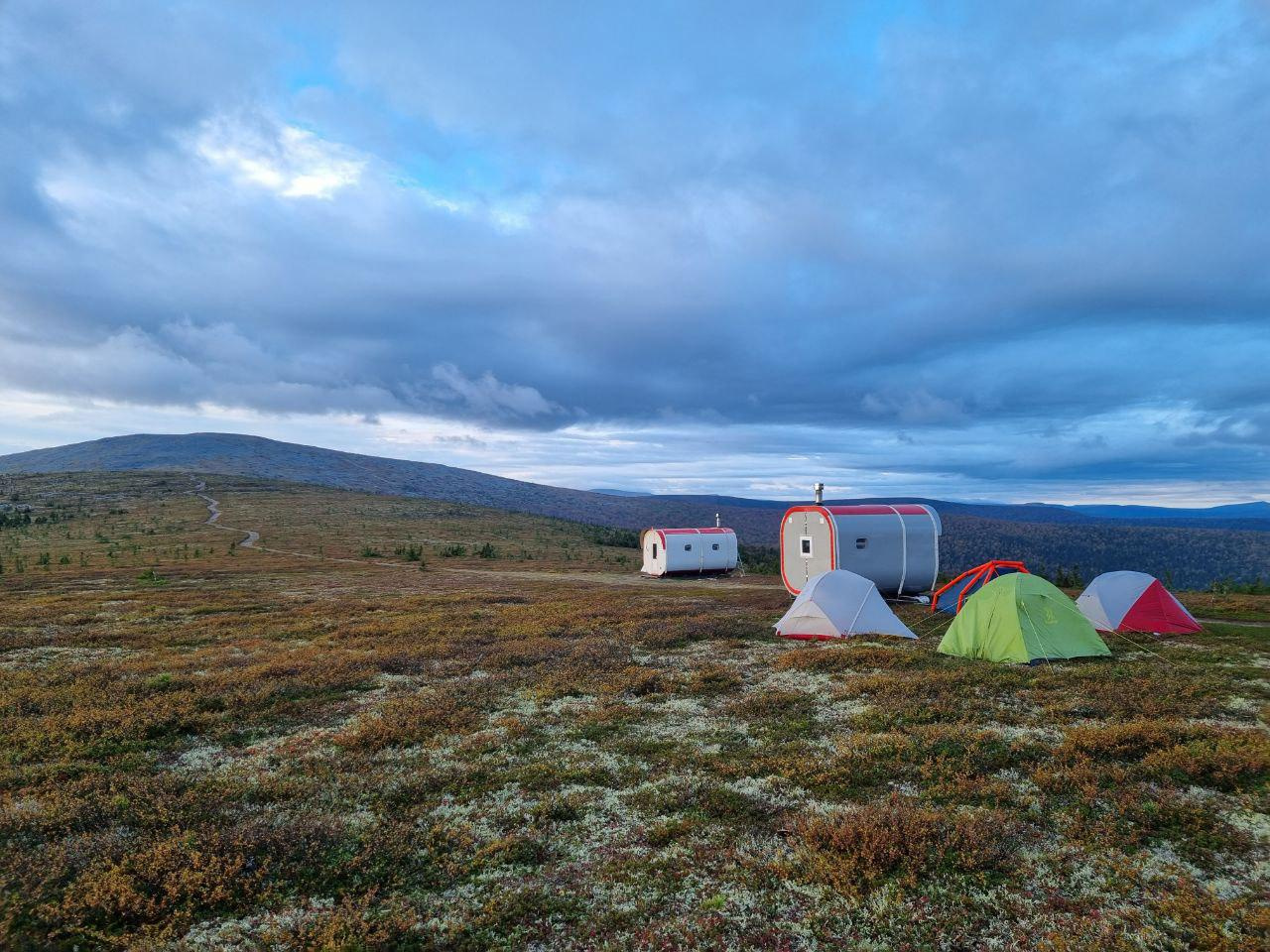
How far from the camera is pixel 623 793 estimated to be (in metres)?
9.35

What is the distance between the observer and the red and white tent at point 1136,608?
70.7 feet

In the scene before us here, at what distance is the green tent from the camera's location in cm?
1730

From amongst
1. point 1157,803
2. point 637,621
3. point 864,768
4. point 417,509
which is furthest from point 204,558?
point 417,509

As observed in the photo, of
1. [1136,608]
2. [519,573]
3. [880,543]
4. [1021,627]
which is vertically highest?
[880,543]

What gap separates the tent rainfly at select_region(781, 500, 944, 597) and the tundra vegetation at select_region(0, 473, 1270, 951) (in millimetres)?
10037

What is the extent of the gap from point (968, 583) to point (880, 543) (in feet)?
21.5

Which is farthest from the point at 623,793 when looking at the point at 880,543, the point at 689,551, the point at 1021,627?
the point at 689,551

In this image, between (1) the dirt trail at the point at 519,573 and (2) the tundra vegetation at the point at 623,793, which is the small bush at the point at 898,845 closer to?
(2) the tundra vegetation at the point at 623,793

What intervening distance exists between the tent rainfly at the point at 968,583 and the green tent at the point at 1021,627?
245 centimetres

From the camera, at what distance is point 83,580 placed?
35.8m

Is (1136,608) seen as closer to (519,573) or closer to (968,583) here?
(968,583)

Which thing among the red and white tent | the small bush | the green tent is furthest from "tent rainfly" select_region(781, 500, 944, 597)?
the small bush

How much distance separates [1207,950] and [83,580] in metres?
46.1

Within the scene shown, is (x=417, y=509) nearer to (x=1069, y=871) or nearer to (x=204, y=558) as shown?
(x=204, y=558)
